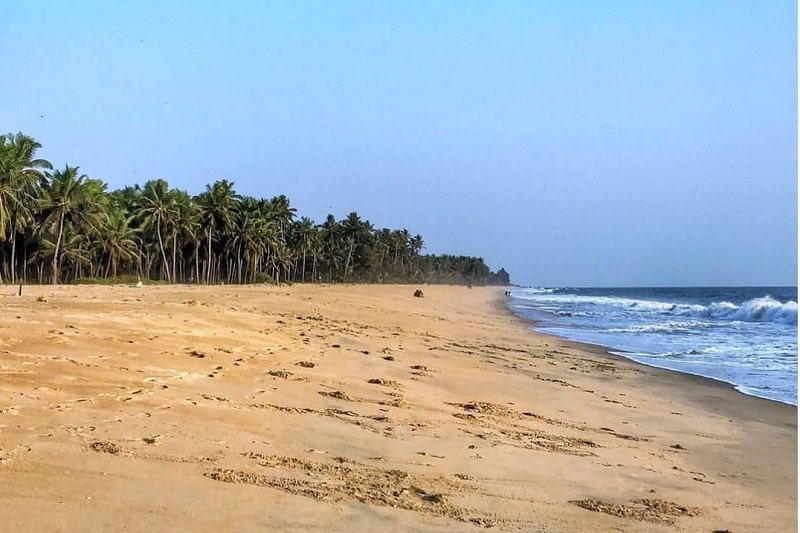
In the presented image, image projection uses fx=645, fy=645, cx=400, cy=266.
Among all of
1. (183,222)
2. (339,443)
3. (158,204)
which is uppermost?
(158,204)

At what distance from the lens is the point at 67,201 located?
4788 centimetres

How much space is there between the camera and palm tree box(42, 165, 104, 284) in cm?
4784

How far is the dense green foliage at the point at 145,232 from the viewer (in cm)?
4666

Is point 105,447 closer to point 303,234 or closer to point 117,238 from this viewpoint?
point 117,238

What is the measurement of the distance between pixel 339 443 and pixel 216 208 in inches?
2434

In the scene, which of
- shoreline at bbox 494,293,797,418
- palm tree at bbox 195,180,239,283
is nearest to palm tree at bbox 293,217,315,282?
palm tree at bbox 195,180,239,283

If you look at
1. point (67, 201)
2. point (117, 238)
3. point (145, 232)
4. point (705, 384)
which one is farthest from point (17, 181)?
point (705, 384)

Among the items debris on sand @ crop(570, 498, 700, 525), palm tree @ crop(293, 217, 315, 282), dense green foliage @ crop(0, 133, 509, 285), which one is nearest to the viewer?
debris on sand @ crop(570, 498, 700, 525)

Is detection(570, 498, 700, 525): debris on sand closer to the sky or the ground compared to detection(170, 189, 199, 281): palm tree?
closer to the ground

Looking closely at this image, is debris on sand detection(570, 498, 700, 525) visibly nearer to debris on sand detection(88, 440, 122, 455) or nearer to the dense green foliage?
debris on sand detection(88, 440, 122, 455)

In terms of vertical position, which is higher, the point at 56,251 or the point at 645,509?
the point at 56,251

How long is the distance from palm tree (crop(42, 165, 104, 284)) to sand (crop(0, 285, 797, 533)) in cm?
4235

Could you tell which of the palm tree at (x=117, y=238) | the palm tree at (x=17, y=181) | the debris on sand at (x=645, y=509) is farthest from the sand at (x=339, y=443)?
the palm tree at (x=117, y=238)

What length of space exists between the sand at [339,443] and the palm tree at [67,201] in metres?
42.4
